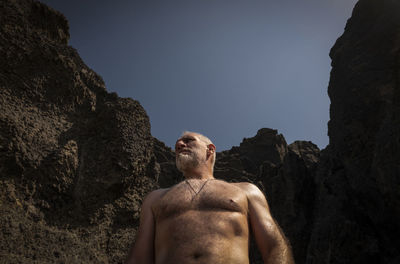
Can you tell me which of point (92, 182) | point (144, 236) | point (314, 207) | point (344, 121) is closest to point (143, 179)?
point (92, 182)

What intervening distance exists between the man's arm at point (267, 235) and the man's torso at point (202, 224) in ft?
0.22

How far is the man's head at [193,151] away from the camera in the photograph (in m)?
2.55

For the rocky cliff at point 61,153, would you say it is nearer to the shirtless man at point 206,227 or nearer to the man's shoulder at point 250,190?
the shirtless man at point 206,227

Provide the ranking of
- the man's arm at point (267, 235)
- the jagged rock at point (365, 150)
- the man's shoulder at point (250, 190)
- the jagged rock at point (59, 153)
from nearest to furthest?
the man's arm at point (267, 235) < the man's shoulder at point (250, 190) < the jagged rock at point (59, 153) < the jagged rock at point (365, 150)

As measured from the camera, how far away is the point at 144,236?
2.09 meters

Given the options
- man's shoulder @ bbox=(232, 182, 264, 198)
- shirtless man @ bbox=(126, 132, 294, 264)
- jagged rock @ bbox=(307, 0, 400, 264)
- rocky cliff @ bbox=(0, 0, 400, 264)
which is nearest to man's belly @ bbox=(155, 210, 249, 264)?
shirtless man @ bbox=(126, 132, 294, 264)

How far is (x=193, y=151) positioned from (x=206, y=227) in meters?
0.87

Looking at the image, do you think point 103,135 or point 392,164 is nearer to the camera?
point 103,135

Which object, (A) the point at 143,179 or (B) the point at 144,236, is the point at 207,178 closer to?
(B) the point at 144,236

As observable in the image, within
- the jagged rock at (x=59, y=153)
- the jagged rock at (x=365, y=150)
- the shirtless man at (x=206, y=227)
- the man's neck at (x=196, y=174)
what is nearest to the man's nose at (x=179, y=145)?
the man's neck at (x=196, y=174)

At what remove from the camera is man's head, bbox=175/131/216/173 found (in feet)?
8.35

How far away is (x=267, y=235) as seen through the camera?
1958 millimetres

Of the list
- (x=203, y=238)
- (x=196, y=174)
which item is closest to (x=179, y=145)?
(x=196, y=174)

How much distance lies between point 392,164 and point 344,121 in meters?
3.85
